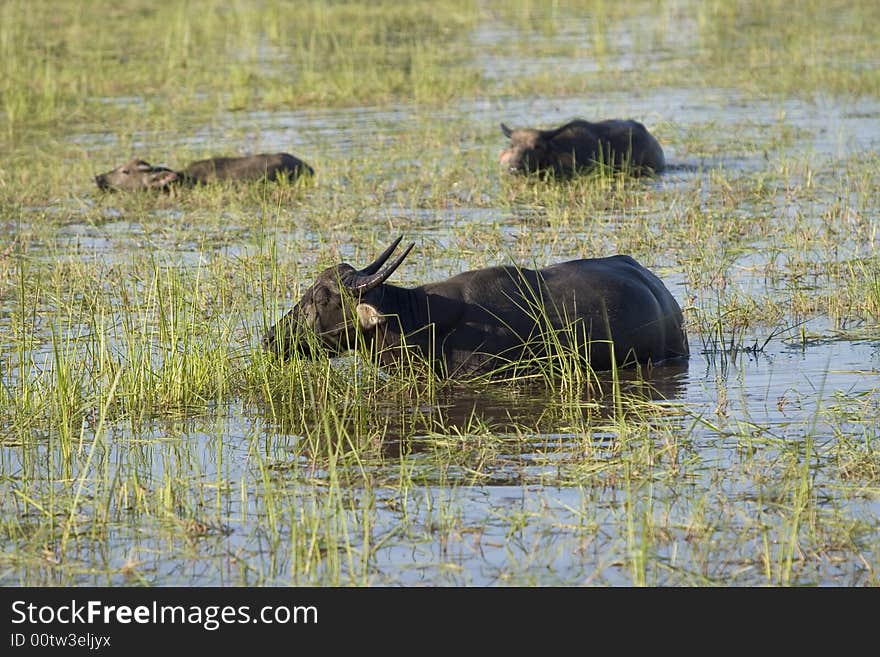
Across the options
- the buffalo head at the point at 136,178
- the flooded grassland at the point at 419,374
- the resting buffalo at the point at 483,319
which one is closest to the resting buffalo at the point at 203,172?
the buffalo head at the point at 136,178

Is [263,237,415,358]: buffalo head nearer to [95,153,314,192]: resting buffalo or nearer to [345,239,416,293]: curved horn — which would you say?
[345,239,416,293]: curved horn

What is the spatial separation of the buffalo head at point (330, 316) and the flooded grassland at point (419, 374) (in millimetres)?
146

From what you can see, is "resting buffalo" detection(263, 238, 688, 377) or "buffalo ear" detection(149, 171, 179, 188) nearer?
"resting buffalo" detection(263, 238, 688, 377)

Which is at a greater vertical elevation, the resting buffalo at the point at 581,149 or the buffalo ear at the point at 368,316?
the resting buffalo at the point at 581,149

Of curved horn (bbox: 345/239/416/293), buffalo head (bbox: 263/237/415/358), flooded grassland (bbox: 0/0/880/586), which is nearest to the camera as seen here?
flooded grassland (bbox: 0/0/880/586)

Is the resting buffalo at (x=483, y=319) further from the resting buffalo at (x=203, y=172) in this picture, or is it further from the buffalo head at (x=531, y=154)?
the resting buffalo at (x=203, y=172)

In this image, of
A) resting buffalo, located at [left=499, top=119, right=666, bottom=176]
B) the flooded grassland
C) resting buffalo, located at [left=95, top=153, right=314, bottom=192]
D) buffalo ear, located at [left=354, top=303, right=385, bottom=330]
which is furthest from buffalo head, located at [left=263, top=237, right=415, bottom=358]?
resting buffalo, located at [left=499, top=119, right=666, bottom=176]

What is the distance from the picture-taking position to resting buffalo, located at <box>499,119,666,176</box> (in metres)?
12.6

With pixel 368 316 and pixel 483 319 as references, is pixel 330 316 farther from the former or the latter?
pixel 483 319

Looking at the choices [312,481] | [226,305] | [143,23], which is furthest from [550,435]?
[143,23]

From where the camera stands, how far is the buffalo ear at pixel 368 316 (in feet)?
22.6
